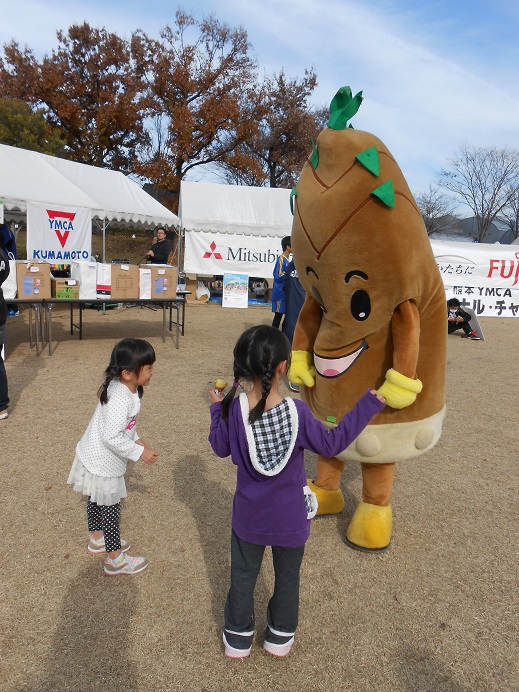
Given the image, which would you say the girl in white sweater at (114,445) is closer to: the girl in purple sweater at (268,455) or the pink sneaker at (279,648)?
the girl in purple sweater at (268,455)

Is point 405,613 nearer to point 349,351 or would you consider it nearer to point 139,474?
point 349,351

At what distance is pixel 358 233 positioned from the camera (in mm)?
2500

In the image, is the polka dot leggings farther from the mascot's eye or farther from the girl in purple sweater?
the mascot's eye

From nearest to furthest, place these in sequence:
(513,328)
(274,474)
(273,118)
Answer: (274,474)
(513,328)
(273,118)

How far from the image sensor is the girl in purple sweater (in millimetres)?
1912

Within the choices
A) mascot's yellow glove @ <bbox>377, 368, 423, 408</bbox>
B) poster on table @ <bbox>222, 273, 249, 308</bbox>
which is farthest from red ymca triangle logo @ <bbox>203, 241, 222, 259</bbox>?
mascot's yellow glove @ <bbox>377, 368, 423, 408</bbox>

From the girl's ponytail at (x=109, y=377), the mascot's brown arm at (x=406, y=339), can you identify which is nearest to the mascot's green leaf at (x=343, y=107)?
the mascot's brown arm at (x=406, y=339)

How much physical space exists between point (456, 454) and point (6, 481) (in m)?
3.87

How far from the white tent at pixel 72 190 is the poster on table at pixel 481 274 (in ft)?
26.2

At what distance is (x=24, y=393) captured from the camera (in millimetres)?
5754

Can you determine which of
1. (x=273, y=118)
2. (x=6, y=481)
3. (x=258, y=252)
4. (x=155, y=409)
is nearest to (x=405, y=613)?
(x=6, y=481)

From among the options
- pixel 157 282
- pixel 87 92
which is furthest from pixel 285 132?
pixel 157 282

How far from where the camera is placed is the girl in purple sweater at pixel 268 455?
6.27ft

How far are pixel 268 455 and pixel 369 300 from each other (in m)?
1.13
